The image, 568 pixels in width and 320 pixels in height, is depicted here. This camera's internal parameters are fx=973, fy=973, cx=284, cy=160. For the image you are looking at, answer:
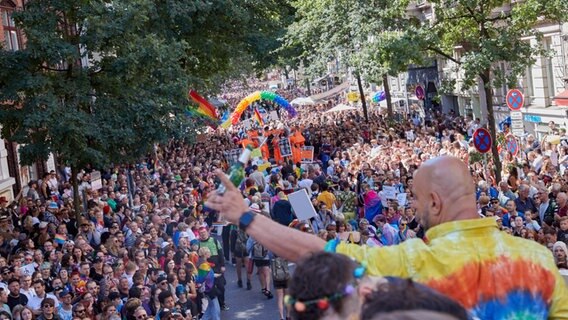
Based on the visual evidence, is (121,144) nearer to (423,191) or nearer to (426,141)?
(426,141)

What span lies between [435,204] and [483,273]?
12.5 inches

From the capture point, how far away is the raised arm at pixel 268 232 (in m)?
3.42

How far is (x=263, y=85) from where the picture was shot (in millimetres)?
130625

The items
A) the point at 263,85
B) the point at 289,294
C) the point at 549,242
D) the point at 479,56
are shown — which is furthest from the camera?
the point at 263,85

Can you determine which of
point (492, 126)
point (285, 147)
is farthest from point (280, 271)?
point (285, 147)

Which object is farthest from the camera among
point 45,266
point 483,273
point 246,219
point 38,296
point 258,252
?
point 258,252

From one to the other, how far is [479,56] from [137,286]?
10505mm

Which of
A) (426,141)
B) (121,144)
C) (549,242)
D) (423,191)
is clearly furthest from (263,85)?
(423,191)

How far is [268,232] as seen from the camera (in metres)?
3.49

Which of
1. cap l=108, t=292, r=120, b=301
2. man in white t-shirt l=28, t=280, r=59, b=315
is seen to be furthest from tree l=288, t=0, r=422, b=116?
man in white t-shirt l=28, t=280, r=59, b=315

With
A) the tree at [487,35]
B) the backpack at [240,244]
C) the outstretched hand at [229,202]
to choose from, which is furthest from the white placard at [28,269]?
the tree at [487,35]

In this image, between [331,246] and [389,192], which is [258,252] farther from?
[331,246]

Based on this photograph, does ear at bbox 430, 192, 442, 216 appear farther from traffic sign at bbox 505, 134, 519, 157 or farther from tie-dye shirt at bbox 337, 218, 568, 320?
traffic sign at bbox 505, 134, 519, 157

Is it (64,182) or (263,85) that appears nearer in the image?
(64,182)
